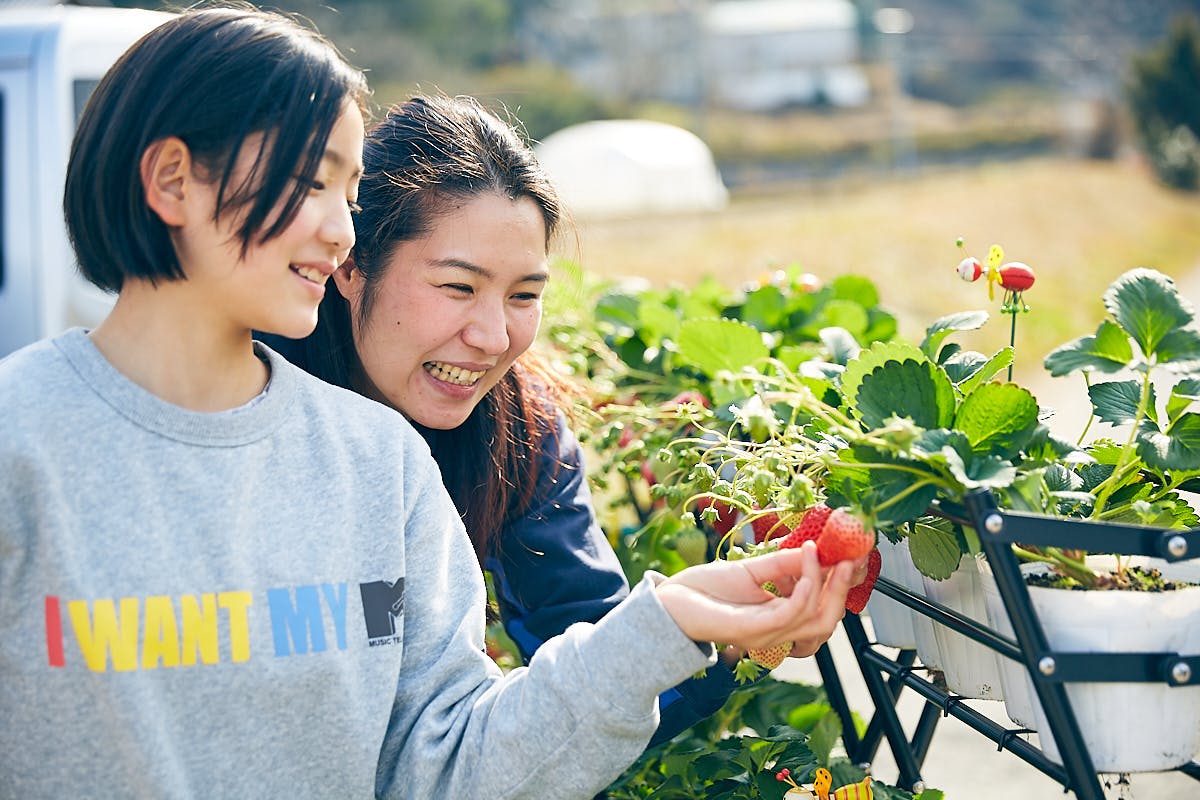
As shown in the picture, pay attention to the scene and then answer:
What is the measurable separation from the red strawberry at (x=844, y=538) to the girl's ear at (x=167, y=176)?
68 cm

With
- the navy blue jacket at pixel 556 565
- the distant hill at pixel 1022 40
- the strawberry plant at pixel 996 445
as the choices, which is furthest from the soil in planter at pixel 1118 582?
the distant hill at pixel 1022 40

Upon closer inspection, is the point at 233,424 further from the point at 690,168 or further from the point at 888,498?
the point at 690,168

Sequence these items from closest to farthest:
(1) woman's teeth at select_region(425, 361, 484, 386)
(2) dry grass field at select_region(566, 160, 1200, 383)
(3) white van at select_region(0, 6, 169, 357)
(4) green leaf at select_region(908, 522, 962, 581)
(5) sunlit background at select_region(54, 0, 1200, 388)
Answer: (4) green leaf at select_region(908, 522, 962, 581) → (1) woman's teeth at select_region(425, 361, 484, 386) → (3) white van at select_region(0, 6, 169, 357) → (2) dry grass field at select_region(566, 160, 1200, 383) → (5) sunlit background at select_region(54, 0, 1200, 388)

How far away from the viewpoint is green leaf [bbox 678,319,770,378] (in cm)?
195

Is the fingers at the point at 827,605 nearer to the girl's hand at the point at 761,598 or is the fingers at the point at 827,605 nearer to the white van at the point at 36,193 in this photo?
the girl's hand at the point at 761,598

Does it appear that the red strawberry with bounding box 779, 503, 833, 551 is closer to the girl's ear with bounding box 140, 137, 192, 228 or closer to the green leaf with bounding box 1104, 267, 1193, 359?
the green leaf with bounding box 1104, 267, 1193, 359

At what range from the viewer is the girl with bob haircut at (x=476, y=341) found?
1.83 meters

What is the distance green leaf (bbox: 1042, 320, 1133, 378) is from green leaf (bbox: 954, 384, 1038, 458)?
3.3 inches

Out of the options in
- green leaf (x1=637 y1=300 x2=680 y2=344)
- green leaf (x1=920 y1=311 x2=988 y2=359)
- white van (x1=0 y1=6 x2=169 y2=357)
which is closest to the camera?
green leaf (x1=920 y1=311 x2=988 y2=359)

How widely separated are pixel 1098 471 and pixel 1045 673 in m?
0.33

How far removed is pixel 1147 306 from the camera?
1.34 metres

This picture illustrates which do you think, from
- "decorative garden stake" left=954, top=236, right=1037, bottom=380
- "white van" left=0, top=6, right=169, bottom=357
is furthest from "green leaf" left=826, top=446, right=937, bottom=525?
"white van" left=0, top=6, right=169, bottom=357

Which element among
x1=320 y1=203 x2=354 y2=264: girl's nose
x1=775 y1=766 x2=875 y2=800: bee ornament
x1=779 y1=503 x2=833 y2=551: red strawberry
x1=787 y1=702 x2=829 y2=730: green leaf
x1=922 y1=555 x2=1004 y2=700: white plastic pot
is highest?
x1=320 y1=203 x2=354 y2=264: girl's nose

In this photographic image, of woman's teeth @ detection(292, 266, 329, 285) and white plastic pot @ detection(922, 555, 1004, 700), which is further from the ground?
woman's teeth @ detection(292, 266, 329, 285)
